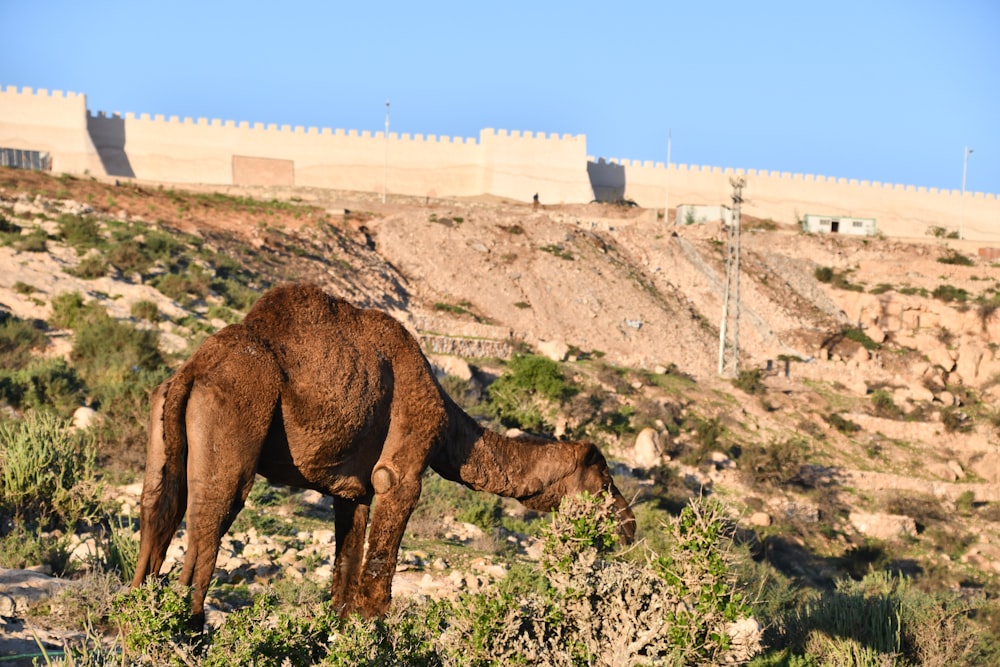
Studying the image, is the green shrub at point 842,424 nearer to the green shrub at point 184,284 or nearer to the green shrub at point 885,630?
the green shrub at point 184,284

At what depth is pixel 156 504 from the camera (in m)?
6.07

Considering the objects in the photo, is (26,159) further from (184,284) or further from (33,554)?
(33,554)

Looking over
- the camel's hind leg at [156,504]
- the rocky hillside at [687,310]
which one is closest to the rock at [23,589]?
the camel's hind leg at [156,504]

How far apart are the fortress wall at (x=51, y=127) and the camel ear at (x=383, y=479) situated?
48.8 metres

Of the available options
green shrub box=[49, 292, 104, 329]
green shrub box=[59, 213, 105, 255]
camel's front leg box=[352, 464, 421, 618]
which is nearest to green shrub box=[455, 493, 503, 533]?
camel's front leg box=[352, 464, 421, 618]

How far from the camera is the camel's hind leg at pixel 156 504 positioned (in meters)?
6.04

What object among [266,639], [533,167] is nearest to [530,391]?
[266,639]

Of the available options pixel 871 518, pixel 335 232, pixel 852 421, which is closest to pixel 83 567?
pixel 871 518

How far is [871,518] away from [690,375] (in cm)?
1051

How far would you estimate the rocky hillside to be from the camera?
24.7 meters

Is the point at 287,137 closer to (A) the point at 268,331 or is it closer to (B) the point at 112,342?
(B) the point at 112,342

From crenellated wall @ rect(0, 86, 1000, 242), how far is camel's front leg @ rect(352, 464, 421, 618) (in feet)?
157

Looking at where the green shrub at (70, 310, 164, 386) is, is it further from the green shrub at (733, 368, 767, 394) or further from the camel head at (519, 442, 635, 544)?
the green shrub at (733, 368, 767, 394)

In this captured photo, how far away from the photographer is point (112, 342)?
1812 cm
